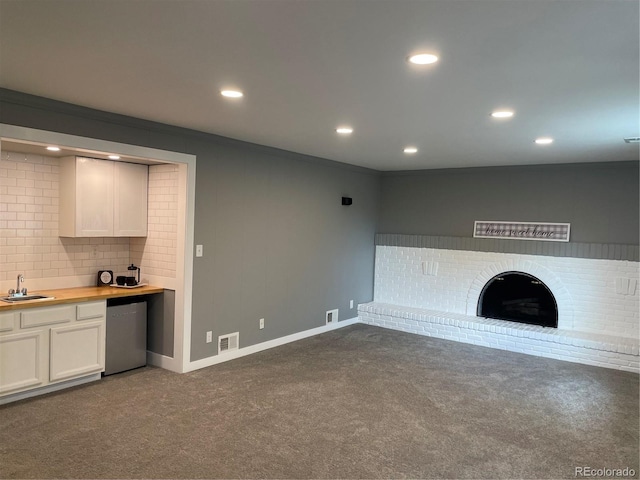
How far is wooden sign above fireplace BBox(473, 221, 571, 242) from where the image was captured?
588cm

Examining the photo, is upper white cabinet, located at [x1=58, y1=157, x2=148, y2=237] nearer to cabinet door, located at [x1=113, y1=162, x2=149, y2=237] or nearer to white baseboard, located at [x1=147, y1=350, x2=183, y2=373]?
cabinet door, located at [x1=113, y1=162, x2=149, y2=237]

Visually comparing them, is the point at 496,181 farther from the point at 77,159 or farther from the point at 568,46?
the point at 77,159

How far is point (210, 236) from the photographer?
4742 millimetres

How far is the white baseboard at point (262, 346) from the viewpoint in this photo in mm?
4703

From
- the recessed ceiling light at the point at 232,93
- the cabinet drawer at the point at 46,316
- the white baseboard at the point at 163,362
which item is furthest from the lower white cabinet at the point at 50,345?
the recessed ceiling light at the point at 232,93

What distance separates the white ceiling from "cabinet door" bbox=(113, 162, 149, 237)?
854 mm

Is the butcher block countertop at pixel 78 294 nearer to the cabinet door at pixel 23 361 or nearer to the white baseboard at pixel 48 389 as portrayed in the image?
the cabinet door at pixel 23 361

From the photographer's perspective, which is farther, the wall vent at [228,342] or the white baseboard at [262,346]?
the wall vent at [228,342]

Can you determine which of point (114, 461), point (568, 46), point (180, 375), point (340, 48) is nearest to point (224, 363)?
point (180, 375)

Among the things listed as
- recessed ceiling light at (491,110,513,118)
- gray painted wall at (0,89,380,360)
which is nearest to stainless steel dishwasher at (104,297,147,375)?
gray painted wall at (0,89,380,360)

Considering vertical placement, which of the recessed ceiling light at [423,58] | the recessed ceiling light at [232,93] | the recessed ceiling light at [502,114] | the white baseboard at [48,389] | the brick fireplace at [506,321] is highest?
the recessed ceiling light at [502,114]

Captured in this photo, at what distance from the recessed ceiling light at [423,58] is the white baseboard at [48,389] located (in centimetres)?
383

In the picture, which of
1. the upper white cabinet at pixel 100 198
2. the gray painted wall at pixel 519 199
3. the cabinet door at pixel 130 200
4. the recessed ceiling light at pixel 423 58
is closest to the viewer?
the recessed ceiling light at pixel 423 58

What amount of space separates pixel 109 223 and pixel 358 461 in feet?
A: 10.5
